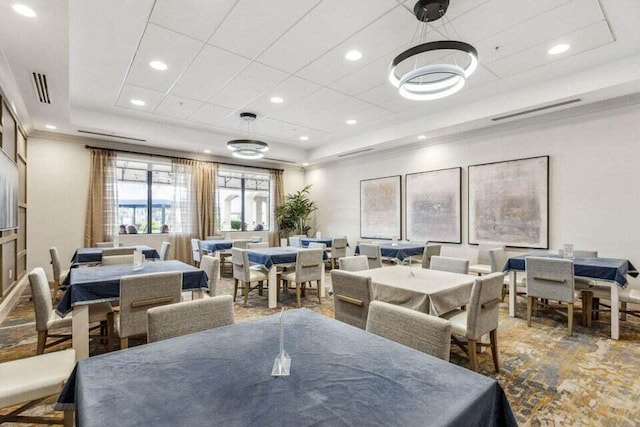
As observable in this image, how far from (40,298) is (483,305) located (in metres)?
3.31

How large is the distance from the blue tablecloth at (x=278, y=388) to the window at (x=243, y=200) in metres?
7.33

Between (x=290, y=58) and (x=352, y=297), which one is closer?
(x=352, y=297)

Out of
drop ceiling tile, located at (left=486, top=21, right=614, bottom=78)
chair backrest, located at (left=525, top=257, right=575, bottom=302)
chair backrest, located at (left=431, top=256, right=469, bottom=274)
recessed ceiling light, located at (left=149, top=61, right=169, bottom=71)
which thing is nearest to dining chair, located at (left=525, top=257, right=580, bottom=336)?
chair backrest, located at (left=525, top=257, right=575, bottom=302)

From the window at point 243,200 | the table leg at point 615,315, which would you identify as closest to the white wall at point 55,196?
the window at point 243,200

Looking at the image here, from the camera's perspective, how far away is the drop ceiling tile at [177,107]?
5203mm

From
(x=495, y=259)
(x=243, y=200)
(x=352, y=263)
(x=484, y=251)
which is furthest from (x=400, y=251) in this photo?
(x=243, y=200)

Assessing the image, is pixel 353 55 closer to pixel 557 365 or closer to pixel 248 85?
pixel 248 85

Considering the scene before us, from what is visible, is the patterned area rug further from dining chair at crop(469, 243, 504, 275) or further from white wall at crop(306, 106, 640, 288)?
dining chair at crop(469, 243, 504, 275)

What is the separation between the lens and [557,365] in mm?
2736

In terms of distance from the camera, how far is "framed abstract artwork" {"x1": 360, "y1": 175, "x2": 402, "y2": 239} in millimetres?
7332

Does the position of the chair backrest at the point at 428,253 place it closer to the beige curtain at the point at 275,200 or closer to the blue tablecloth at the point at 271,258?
the blue tablecloth at the point at 271,258

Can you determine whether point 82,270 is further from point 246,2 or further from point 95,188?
point 95,188

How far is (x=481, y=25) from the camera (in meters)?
3.18

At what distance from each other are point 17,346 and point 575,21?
638 centimetres
